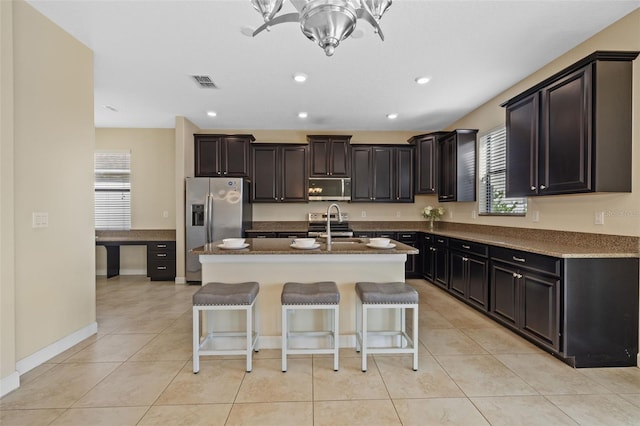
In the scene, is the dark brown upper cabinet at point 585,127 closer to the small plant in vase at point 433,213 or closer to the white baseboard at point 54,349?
the small plant in vase at point 433,213

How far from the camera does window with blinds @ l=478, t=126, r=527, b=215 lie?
148 inches

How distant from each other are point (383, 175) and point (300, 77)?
2.63 metres

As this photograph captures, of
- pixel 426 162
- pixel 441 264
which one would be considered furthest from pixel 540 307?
pixel 426 162

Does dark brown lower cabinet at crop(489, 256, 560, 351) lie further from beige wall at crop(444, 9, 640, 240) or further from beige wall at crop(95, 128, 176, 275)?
beige wall at crop(95, 128, 176, 275)

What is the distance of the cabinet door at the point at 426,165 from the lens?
5109mm

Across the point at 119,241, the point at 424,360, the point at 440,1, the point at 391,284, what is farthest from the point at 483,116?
the point at 119,241

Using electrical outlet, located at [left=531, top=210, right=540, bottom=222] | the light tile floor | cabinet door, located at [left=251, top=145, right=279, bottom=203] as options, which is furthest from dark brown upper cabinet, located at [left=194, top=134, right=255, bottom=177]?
electrical outlet, located at [left=531, top=210, right=540, bottom=222]

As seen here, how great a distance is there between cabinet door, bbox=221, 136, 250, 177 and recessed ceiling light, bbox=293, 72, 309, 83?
2.11m

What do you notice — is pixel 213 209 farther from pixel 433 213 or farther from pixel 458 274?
pixel 433 213

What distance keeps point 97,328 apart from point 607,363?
4.55 metres

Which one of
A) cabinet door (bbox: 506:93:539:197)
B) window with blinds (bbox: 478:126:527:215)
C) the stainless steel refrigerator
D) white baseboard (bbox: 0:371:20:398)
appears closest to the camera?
white baseboard (bbox: 0:371:20:398)

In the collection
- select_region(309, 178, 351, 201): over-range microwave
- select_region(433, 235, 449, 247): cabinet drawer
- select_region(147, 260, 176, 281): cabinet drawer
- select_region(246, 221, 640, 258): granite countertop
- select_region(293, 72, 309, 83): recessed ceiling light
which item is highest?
select_region(293, 72, 309, 83): recessed ceiling light

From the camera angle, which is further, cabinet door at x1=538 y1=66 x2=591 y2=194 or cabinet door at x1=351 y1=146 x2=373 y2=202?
cabinet door at x1=351 y1=146 x2=373 y2=202

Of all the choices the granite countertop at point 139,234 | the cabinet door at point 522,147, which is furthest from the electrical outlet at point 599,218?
the granite countertop at point 139,234
